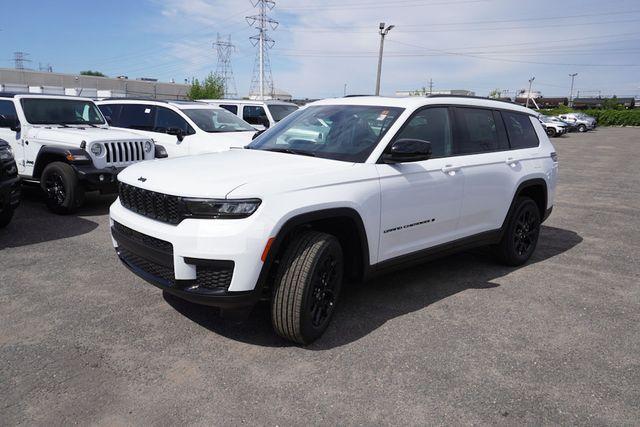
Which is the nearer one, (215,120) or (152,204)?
(152,204)

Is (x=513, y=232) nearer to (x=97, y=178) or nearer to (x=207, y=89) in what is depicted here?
(x=97, y=178)

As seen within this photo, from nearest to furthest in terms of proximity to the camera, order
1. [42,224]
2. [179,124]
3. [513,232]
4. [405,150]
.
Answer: [405,150] → [513,232] → [42,224] → [179,124]

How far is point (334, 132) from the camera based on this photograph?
4.25m

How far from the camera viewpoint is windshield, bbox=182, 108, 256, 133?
9.52 m

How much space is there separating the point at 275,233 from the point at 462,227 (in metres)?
2.24

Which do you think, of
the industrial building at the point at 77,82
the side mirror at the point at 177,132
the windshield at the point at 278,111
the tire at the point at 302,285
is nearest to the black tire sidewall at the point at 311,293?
the tire at the point at 302,285

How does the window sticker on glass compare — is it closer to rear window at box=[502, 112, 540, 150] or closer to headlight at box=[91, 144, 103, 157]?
rear window at box=[502, 112, 540, 150]

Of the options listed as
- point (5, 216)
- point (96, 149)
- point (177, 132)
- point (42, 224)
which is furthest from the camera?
point (177, 132)

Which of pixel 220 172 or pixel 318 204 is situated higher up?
pixel 220 172

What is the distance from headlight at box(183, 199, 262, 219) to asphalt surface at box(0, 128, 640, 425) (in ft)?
3.32

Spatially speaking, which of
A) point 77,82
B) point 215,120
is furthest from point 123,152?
point 77,82

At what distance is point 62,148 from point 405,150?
226 inches

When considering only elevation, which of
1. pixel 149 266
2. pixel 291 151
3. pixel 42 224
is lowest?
pixel 42 224

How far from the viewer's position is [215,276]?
3182mm
